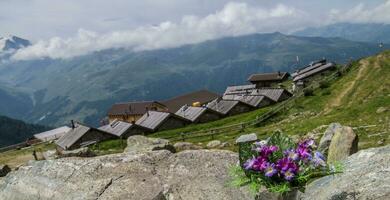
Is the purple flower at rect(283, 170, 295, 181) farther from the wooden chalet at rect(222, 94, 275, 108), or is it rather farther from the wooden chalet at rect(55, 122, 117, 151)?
the wooden chalet at rect(222, 94, 275, 108)

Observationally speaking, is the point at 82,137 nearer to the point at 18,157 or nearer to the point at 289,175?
the point at 18,157

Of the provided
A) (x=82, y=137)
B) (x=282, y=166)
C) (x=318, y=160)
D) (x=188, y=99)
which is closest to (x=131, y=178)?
(x=282, y=166)

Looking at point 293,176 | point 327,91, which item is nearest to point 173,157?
point 293,176

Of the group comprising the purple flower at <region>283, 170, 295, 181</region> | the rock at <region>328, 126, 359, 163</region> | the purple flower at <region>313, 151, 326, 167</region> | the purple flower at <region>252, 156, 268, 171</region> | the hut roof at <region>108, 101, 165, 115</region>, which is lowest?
the hut roof at <region>108, 101, 165, 115</region>

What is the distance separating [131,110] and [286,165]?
492 ft

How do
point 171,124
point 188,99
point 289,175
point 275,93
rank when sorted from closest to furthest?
1. point 289,175
2. point 171,124
3. point 275,93
4. point 188,99

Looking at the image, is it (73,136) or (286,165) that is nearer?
(286,165)

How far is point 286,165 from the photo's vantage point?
286 inches

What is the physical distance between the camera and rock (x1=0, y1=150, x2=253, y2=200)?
927 centimetres

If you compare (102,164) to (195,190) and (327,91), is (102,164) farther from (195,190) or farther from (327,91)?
(327,91)

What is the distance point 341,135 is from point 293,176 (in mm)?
11642

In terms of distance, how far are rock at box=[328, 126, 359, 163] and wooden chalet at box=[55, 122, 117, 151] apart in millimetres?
68302

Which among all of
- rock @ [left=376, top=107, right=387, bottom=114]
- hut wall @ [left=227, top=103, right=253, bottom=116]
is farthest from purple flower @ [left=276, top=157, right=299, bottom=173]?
hut wall @ [left=227, top=103, right=253, bottom=116]

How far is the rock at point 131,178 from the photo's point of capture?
9266 mm
